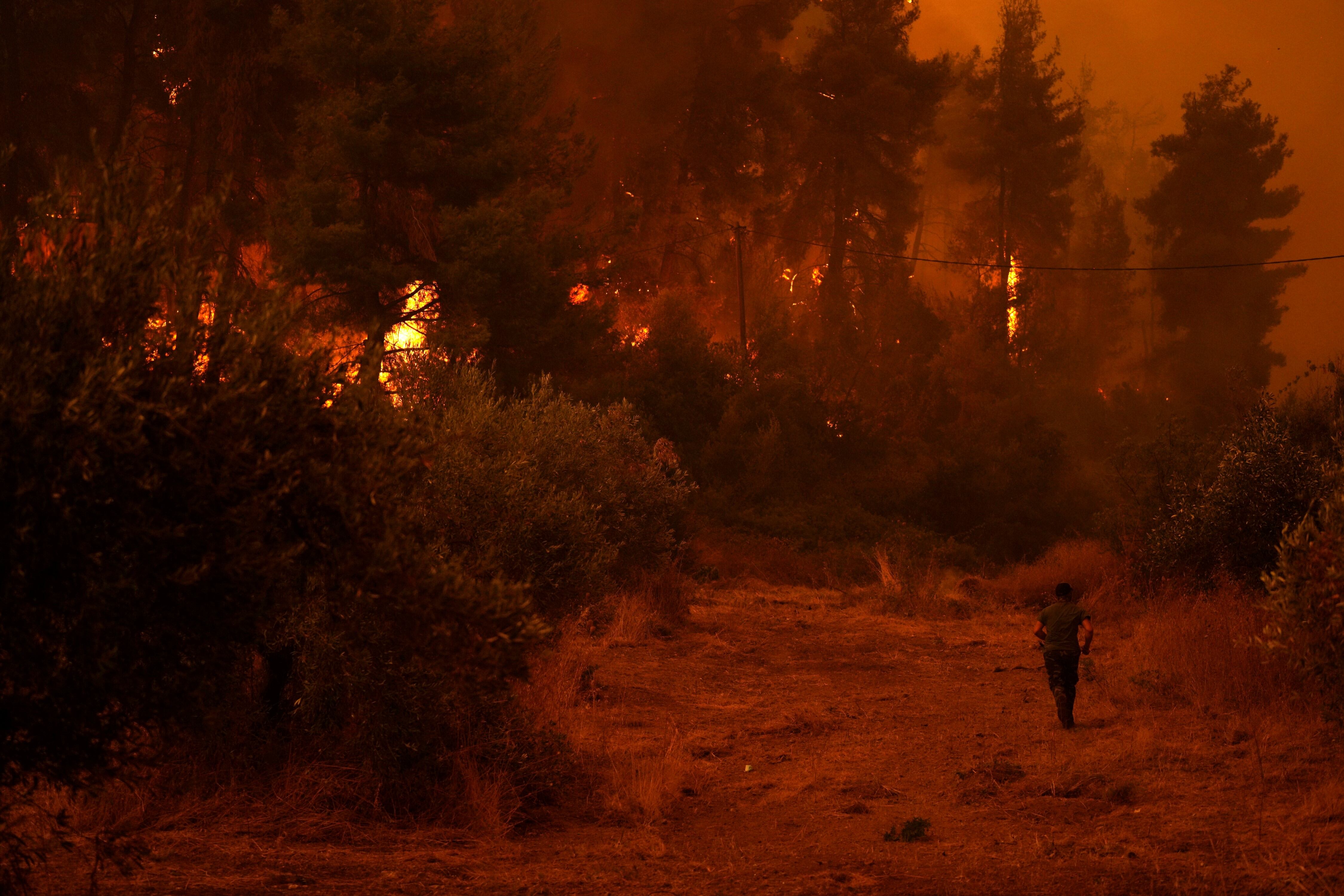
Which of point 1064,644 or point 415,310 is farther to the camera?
point 415,310

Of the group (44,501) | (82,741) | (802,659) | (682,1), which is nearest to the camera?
(44,501)

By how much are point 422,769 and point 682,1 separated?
128 feet

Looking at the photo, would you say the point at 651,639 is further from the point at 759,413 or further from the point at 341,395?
the point at 759,413

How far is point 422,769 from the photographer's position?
7.77 m

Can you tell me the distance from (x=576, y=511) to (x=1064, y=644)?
4892 mm

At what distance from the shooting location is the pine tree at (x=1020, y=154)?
51875 mm

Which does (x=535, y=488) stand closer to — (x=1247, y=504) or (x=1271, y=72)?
(x=1247, y=504)

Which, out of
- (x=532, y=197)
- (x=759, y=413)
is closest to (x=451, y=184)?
(x=532, y=197)

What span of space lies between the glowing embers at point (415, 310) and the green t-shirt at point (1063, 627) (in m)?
17.1

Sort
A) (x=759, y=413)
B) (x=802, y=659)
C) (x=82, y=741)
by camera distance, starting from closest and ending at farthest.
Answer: (x=82, y=741) < (x=802, y=659) < (x=759, y=413)

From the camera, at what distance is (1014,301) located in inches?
1841

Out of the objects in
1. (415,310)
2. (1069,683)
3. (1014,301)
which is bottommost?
(1069,683)

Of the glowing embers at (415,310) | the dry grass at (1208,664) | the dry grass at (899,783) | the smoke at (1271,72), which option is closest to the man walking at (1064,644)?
the dry grass at (899,783)

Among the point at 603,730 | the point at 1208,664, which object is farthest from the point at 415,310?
the point at 1208,664
